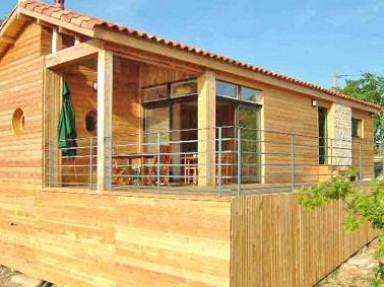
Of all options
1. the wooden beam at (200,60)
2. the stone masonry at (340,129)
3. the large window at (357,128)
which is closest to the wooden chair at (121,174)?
the wooden beam at (200,60)

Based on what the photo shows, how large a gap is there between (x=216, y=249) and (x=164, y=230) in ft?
3.49

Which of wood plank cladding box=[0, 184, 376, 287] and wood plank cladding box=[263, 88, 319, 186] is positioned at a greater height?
wood plank cladding box=[263, 88, 319, 186]

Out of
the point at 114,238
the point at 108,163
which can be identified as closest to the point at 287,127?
the point at 108,163

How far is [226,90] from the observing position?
435 inches

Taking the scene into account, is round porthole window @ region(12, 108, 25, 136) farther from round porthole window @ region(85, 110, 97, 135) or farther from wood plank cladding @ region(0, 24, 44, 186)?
round porthole window @ region(85, 110, 97, 135)

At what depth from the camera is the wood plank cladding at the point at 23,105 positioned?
995 centimetres

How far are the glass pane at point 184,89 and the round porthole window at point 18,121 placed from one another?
3665mm

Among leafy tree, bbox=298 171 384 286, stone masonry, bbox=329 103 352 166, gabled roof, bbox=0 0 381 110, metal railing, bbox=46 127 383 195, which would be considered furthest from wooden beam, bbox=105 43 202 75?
stone masonry, bbox=329 103 352 166

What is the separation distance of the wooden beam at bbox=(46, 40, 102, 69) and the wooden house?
0.11 ft

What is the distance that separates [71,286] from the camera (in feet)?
29.0

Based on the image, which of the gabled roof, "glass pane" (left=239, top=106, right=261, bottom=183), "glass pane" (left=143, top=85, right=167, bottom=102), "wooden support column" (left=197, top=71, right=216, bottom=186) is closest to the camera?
the gabled roof

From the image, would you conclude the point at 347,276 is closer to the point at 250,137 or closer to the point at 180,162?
the point at 250,137

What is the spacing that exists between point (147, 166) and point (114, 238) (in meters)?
1.56

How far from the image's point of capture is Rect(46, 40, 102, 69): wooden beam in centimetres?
843
